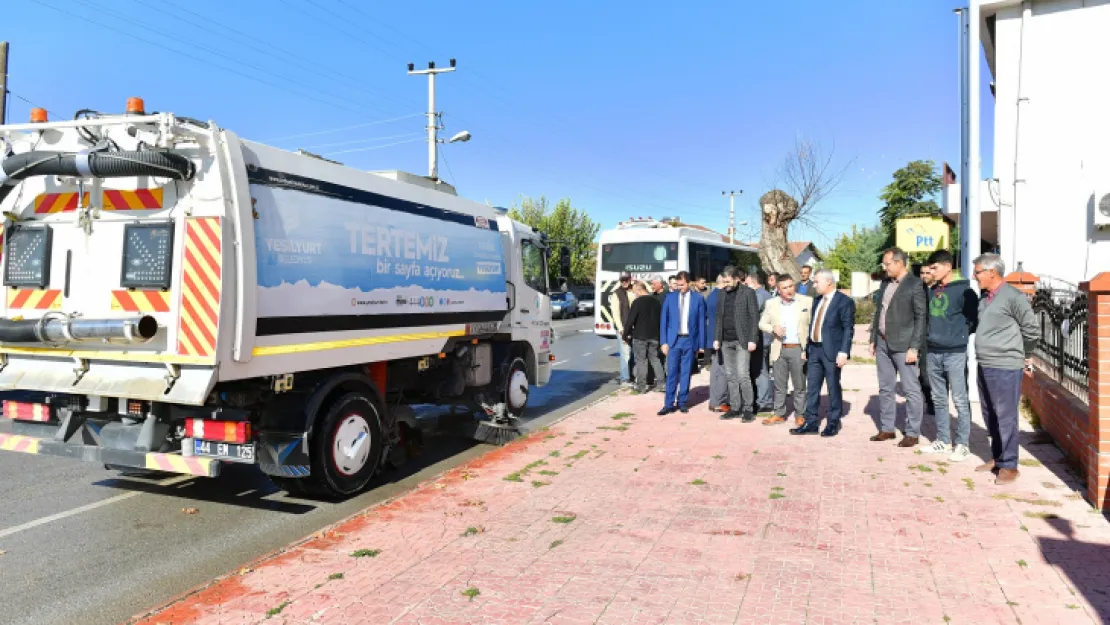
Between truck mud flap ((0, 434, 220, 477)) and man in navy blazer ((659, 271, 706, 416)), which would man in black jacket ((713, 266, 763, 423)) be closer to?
man in navy blazer ((659, 271, 706, 416))

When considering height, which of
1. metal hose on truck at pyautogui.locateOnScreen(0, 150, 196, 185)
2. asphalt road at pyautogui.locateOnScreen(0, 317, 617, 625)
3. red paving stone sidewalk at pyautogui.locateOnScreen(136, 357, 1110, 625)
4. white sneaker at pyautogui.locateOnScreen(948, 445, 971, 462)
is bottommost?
asphalt road at pyautogui.locateOnScreen(0, 317, 617, 625)

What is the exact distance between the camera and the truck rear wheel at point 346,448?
595cm

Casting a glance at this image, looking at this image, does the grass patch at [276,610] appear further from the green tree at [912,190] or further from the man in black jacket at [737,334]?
the green tree at [912,190]

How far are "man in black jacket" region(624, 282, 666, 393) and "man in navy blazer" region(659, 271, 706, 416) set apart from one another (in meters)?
1.43

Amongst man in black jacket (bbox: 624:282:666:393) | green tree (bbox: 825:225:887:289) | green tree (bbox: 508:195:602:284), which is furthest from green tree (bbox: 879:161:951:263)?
man in black jacket (bbox: 624:282:666:393)

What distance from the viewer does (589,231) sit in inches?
2405

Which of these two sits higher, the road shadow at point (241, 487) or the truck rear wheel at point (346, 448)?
the truck rear wheel at point (346, 448)

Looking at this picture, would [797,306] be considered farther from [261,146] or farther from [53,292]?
[53,292]

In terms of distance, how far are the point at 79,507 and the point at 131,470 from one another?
1.07m

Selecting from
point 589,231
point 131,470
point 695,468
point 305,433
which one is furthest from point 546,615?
point 589,231

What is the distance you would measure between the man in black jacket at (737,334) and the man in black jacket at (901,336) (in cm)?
155

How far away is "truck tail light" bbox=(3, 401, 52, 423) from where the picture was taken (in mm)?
5879

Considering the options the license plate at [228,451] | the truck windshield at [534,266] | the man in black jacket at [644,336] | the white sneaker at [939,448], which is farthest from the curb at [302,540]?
the white sneaker at [939,448]

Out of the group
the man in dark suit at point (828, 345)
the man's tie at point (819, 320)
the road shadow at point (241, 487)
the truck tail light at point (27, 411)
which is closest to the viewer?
the truck tail light at point (27, 411)
